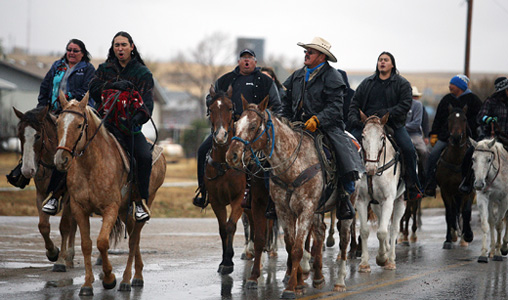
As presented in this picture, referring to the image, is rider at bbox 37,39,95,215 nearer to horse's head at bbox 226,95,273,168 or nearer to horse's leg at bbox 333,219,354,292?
horse's head at bbox 226,95,273,168

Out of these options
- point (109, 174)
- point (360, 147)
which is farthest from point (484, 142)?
point (109, 174)

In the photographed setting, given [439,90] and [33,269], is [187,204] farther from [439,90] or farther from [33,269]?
[439,90]

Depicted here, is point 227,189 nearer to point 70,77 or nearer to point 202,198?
point 202,198

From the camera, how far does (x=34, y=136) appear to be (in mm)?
10555

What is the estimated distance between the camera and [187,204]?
23.4 meters

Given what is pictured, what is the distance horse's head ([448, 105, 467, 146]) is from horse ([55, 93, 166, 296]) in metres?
7.68

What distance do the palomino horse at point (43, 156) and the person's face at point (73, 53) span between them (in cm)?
112

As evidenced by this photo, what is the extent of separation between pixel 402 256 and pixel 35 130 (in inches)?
280

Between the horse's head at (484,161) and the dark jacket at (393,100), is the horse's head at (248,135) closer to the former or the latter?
the dark jacket at (393,100)

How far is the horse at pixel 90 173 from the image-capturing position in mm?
8516

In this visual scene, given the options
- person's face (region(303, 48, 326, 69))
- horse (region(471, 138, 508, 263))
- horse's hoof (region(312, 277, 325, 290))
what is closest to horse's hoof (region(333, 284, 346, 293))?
horse's hoof (region(312, 277, 325, 290))

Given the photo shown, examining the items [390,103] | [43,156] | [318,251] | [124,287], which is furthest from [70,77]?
[390,103]

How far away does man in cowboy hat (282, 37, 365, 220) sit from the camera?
977cm

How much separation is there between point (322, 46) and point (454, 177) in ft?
20.7
